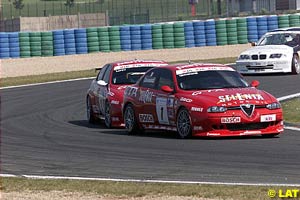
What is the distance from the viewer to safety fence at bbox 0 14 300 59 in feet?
145

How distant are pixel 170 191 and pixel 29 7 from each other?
233 ft

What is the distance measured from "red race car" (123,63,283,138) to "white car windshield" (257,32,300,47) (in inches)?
551

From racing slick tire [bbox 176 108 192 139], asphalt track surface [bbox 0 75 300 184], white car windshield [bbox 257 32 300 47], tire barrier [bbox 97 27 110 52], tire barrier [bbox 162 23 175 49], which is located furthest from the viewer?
tire barrier [bbox 162 23 175 49]

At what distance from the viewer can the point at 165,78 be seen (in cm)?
1792

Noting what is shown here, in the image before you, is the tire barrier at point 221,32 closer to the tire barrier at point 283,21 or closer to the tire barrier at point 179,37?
the tire barrier at point 179,37

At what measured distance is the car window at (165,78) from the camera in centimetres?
1768

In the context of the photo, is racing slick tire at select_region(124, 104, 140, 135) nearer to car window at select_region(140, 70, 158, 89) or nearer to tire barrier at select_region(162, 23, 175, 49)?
car window at select_region(140, 70, 158, 89)

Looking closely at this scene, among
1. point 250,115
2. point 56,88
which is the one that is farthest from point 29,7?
point 250,115

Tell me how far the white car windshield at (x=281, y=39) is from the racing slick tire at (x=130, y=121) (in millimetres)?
14138

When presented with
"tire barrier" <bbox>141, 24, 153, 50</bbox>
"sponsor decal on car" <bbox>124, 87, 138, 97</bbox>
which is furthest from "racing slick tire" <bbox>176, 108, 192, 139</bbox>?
"tire barrier" <bbox>141, 24, 153, 50</bbox>

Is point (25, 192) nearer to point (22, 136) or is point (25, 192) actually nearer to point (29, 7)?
point (22, 136)

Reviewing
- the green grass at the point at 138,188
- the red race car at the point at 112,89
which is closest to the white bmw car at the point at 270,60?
the red race car at the point at 112,89

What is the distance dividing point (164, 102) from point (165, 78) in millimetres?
684

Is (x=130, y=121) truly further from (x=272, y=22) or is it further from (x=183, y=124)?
(x=272, y=22)
